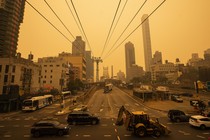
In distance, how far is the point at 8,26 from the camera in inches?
3204

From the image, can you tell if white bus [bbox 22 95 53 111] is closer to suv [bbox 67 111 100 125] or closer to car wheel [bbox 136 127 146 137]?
suv [bbox 67 111 100 125]

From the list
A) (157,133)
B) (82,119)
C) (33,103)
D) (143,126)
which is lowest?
(157,133)

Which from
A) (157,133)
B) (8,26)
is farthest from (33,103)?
(8,26)

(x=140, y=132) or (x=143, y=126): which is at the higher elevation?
(x=143, y=126)

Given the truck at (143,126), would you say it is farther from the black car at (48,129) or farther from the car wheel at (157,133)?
the black car at (48,129)

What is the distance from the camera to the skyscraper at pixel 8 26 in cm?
7919

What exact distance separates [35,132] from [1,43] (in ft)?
268

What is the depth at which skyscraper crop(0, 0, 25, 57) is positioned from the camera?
7919 centimetres

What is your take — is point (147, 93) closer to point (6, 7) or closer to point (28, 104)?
point (28, 104)

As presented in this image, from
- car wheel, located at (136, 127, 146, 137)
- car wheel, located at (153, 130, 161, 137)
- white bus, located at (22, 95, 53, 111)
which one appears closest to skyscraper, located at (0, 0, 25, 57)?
white bus, located at (22, 95, 53, 111)

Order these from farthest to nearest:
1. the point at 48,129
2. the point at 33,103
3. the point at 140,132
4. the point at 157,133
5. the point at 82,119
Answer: the point at 33,103, the point at 82,119, the point at 48,129, the point at 157,133, the point at 140,132

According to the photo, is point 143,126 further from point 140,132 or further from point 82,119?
point 82,119

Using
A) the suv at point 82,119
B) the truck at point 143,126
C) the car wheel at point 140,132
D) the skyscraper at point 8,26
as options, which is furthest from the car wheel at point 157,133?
the skyscraper at point 8,26

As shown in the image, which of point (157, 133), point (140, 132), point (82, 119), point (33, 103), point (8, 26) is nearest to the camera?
point (140, 132)
